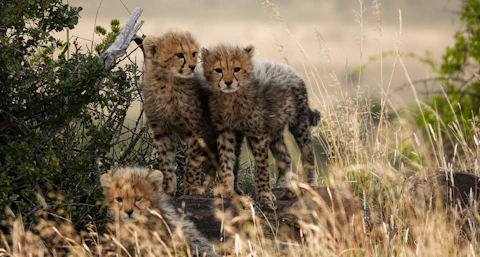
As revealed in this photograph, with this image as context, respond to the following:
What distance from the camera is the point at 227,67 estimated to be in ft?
16.8

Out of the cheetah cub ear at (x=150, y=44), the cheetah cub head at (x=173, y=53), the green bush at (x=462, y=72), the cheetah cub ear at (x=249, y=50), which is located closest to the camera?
the cheetah cub head at (x=173, y=53)

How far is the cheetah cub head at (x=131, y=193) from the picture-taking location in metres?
4.09

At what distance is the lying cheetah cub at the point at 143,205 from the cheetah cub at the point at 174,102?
3.32 feet

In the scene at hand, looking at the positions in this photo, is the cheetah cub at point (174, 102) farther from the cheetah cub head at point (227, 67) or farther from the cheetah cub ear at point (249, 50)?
the cheetah cub ear at point (249, 50)

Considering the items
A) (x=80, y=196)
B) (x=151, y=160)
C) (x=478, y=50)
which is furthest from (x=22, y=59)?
(x=478, y=50)

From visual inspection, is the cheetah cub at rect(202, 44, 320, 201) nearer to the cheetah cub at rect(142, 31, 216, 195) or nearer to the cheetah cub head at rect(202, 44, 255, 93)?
the cheetah cub head at rect(202, 44, 255, 93)

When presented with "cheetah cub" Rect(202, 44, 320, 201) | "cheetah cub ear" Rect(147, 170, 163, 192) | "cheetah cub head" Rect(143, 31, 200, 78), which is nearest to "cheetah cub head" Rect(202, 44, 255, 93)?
"cheetah cub" Rect(202, 44, 320, 201)

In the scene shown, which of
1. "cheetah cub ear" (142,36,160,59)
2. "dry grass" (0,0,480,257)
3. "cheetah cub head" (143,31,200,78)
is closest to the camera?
"dry grass" (0,0,480,257)

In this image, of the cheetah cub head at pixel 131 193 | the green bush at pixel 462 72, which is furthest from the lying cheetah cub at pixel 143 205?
the green bush at pixel 462 72

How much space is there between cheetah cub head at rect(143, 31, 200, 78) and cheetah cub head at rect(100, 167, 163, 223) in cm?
107

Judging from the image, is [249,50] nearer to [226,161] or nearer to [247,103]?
[247,103]

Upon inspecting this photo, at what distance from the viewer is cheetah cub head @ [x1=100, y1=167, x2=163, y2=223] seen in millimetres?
4086

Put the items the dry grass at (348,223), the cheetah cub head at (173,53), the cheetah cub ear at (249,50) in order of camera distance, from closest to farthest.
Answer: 1. the dry grass at (348,223)
2. the cheetah cub head at (173,53)
3. the cheetah cub ear at (249,50)

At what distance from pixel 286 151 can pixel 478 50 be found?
3.53 meters
